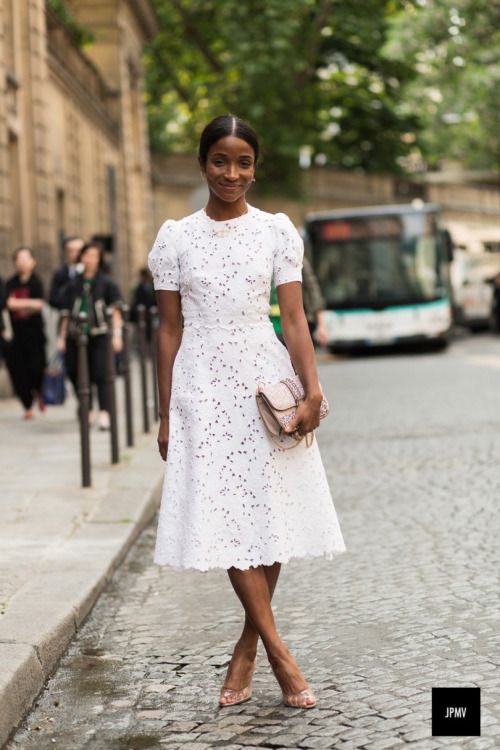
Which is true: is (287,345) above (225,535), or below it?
above

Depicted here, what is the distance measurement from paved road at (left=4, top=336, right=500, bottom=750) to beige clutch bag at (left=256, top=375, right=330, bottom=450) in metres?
0.79

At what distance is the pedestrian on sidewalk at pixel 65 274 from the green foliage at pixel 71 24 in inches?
543

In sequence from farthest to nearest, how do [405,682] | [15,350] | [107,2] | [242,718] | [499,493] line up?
[107,2] → [15,350] → [499,493] → [405,682] → [242,718]

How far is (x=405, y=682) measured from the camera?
15.3 feet

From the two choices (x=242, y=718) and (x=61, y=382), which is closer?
(x=242, y=718)

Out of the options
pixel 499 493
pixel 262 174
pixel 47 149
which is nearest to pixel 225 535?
pixel 499 493

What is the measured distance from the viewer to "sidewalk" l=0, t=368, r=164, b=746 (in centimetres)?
492

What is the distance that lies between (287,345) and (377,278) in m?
23.2

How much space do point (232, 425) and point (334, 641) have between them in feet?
3.92

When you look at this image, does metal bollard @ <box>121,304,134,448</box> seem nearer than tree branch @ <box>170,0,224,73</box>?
Yes

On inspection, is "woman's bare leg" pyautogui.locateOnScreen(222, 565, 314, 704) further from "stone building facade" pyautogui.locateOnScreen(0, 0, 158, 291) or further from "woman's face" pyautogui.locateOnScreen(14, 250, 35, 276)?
"stone building facade" pyautogui.locateOnScreen(0, 0, 158, 291)

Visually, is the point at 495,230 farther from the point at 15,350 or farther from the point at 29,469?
the point at 29,469

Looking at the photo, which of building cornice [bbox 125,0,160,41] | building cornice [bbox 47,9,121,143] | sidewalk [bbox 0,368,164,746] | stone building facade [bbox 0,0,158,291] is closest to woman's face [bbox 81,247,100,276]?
sidewalk [bbox 0,368,164,746]

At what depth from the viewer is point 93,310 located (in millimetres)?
12648
